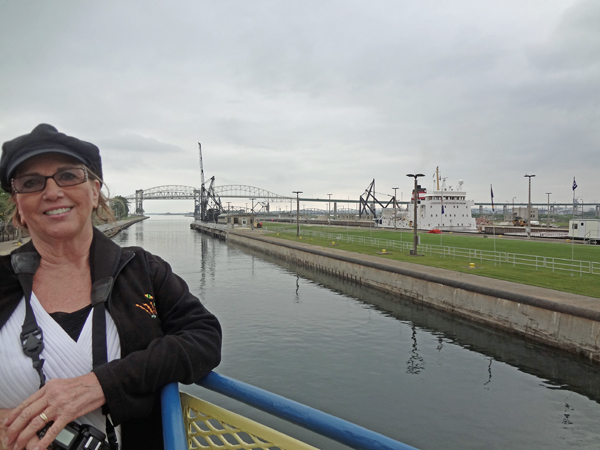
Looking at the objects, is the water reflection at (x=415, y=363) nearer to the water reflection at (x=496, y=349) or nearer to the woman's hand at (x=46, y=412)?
the water reflection at (x=496, y=349)

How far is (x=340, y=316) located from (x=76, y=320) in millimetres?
17770

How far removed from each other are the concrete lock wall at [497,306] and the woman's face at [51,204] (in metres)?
14.2

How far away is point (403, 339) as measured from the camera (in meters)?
15.5

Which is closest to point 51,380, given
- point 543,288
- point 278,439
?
point 278,439

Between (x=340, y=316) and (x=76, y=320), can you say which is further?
(x=340, y=316)

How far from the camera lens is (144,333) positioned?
1799mm

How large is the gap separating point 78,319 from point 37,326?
0.15 m

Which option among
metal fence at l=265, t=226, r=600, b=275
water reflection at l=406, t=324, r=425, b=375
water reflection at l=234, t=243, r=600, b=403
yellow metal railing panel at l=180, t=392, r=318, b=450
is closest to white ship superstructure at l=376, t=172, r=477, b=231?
metal fence at l=265, t=226, r=600, b=275

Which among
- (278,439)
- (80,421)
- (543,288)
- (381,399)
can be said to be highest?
(80,421)

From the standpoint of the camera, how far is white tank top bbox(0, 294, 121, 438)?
5.18ft

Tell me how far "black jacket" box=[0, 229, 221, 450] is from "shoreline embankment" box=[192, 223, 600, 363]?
13.6 m

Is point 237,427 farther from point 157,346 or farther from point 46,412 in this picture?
A: point 46,412

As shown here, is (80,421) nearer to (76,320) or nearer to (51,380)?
(51,380)

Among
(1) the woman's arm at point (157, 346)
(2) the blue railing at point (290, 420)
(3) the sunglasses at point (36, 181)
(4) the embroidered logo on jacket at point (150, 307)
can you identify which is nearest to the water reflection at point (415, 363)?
(2) the blue railing at point (290, 420)
